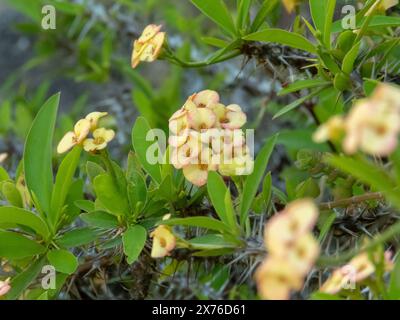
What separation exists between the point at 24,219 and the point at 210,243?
0.28 metres

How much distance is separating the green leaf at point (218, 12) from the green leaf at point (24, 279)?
17.0 inches

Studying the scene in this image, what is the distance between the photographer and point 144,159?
3.59ft

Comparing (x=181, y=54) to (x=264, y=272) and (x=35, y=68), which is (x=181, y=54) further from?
(x=264, y=272)

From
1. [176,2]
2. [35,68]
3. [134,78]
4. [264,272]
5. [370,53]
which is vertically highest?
[176,2]

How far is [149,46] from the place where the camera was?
115 cm

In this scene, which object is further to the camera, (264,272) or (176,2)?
(176,2)

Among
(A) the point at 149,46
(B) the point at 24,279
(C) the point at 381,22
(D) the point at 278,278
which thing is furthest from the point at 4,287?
(C) the point at 381,22

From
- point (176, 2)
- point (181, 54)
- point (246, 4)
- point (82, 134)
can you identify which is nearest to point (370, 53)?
point (246, 4)

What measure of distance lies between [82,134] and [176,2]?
1.76 metres

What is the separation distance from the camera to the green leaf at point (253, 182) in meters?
0.97

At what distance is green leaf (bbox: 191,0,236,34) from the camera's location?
114cm

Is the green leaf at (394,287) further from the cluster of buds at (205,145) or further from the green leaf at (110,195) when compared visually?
the green leaf at (110,195)

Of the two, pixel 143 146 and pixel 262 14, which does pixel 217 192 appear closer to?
pixel 143 146

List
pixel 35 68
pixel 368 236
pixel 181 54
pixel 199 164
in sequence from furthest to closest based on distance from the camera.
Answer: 1. pixel 35 68
2. pixel 181 54
3. pixel 368 236
4. pixel 199 164
